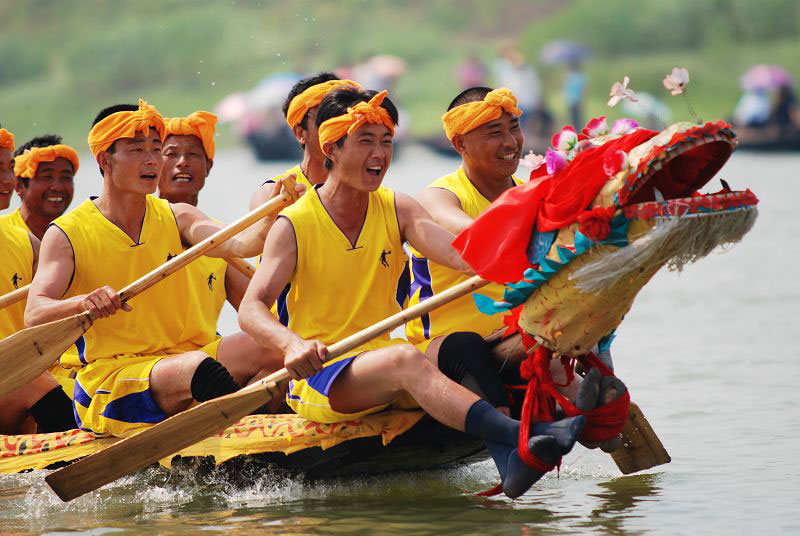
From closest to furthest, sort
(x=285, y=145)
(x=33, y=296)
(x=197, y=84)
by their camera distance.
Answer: (x=33, y=296), (x=285, y=145), (x=197, y=84)

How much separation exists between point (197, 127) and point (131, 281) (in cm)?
136

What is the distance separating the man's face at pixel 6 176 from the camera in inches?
292

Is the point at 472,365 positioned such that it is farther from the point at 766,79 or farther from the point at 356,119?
the point at 766,79

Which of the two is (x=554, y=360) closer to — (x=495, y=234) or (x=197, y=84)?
(x=495, y=234)

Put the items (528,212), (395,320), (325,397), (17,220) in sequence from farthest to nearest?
(17,220) < (325,397) < (395,320) < (528,212)

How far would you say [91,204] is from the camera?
21.4 ft

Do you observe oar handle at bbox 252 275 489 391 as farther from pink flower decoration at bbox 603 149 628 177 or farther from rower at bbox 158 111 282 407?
rower at bbox 158 111 282 407

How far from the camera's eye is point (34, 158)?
799cm

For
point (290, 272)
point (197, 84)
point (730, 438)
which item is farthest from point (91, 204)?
point (197, 84)

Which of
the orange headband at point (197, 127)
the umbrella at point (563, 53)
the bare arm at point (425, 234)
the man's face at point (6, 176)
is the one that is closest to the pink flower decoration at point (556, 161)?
the bare arm at point (425, 234)

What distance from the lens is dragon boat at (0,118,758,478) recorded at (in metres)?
4.86

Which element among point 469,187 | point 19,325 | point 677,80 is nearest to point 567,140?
point 677,80

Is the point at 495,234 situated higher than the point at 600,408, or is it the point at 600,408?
the point at 495,234

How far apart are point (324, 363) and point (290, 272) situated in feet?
1.70
